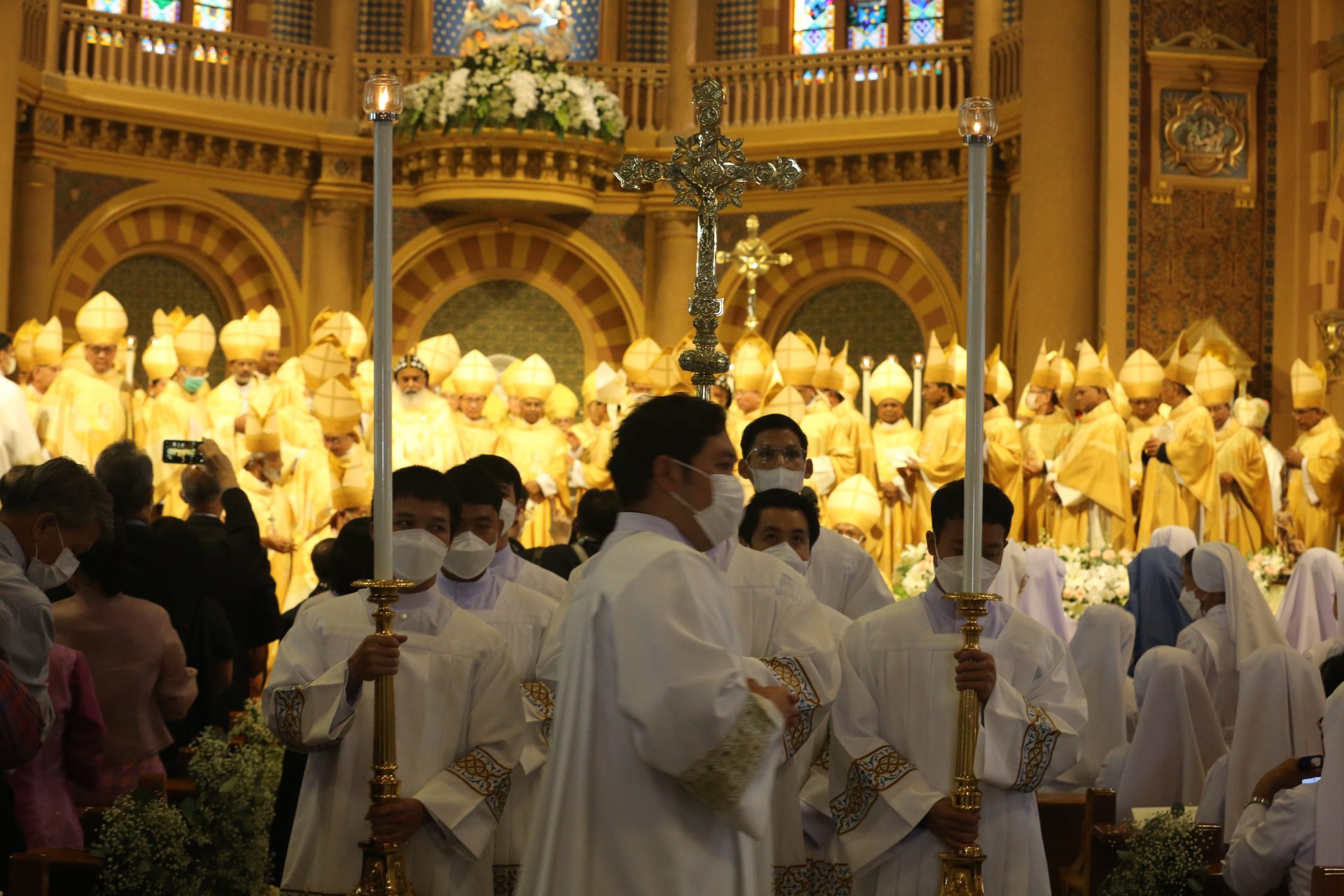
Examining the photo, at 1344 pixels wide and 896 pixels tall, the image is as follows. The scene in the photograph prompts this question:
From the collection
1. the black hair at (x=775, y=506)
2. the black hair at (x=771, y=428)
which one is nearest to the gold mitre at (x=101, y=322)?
the black hair at (x=771, y=428)

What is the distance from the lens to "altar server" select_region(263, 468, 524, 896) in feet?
12.0

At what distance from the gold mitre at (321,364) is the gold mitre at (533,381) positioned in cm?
178

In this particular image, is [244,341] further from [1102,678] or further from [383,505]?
[383,505]

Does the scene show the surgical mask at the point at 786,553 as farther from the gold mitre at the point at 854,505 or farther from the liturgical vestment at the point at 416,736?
the gold mitre at the point at 854,505

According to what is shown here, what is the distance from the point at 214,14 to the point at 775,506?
1422 centimetres

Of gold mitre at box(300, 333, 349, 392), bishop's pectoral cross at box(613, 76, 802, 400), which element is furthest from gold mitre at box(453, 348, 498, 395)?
bishop's pectoral cross at box(613, 76, 802, 400)

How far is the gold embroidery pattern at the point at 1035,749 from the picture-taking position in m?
3.77

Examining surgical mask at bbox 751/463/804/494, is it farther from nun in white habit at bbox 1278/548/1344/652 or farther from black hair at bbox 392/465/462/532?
nun in white habit at bbox 1278/548/1344/652

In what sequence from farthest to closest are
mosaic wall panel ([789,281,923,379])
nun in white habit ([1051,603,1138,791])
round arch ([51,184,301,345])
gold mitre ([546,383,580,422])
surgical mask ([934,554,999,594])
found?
mosaic wall panel ([789,281,923,379]) → round arch ([51,184,301,345]) → gold mitre ([546,383,580,422]) → nun in white habit ([1051,603,1138,791]) → surgical mask ([934,554,999,594])

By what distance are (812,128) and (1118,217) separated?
4.04 m

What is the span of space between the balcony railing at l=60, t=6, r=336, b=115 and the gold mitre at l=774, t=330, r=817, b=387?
679 cm

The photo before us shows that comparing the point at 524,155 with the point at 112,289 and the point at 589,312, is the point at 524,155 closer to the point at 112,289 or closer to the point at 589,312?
the point at 589,312

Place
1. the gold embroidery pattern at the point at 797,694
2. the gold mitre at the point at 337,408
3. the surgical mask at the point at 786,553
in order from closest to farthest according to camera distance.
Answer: the gold embroidery pattern at the point at 797,694
the surgical mask at the point at 786,553
the gold mitre at the point at 337,408

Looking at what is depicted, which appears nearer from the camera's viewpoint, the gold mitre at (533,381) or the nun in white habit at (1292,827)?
the nun in white habit at (1292,827)
